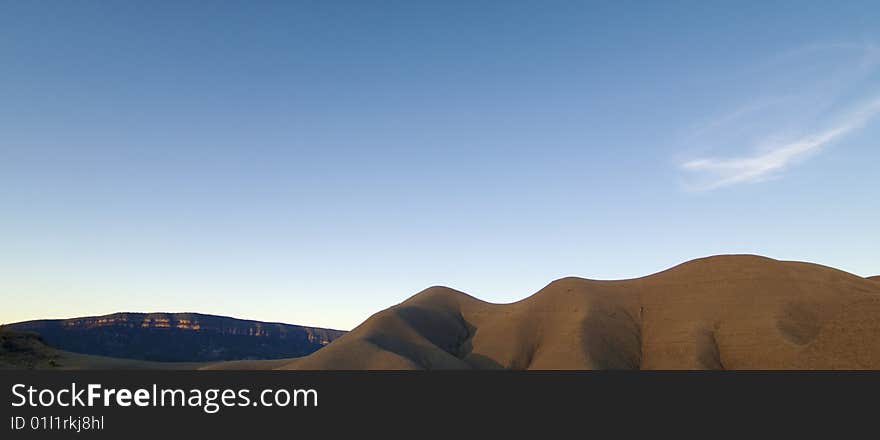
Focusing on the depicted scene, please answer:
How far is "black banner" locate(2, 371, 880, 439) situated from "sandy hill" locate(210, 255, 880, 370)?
29291 mm

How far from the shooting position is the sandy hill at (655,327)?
226ft

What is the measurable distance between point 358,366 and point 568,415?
37365 millimetres

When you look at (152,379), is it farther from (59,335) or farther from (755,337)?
(59,335)

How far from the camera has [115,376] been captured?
34.0 m

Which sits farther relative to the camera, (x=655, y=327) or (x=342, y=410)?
(x=655, y=327)

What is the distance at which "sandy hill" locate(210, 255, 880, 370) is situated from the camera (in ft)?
226

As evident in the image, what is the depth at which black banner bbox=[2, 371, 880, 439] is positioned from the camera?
→ 1152 inches

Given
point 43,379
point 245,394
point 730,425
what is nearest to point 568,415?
point 730,425

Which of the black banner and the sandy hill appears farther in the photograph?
the sandy hill

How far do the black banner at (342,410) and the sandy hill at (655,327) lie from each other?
96.1ft

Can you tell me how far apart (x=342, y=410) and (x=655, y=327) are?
6160 centimetres

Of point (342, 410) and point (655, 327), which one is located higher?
point (655, 327)

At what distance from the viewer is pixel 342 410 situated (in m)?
33.4

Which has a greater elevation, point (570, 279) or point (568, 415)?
point (570, 279)
